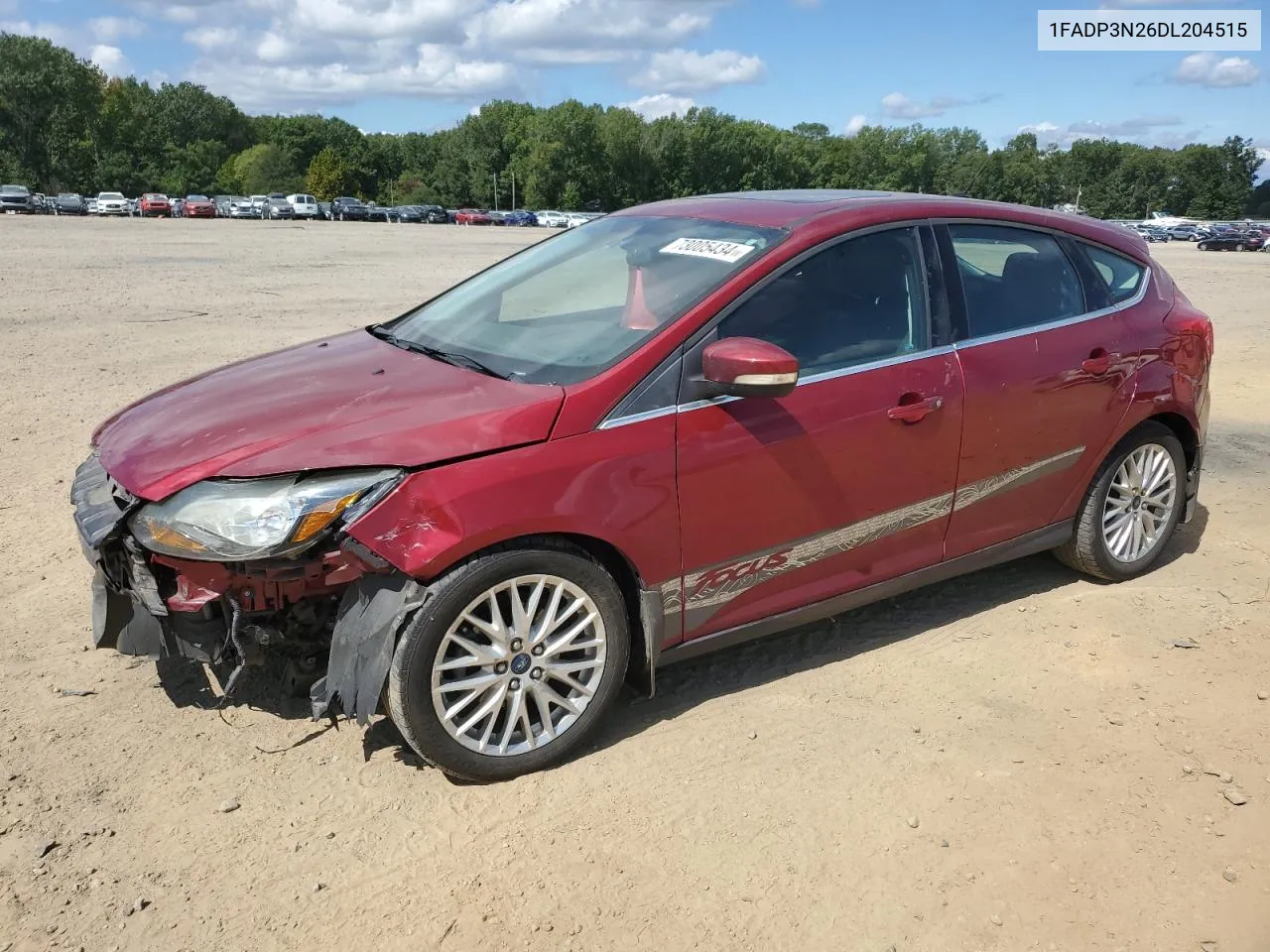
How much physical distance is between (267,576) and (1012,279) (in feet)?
10.4

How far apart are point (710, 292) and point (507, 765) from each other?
5.53 feet

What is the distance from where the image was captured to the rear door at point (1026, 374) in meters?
3.97

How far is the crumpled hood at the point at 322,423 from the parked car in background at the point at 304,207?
68.8 meters

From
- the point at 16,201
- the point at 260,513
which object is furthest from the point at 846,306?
the point at 16,201

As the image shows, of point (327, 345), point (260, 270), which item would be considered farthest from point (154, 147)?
point (327, 345)

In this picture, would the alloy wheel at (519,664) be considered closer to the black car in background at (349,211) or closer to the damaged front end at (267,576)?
the damaged front end at (267,576)

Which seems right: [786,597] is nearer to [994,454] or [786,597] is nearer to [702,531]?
[702,531]

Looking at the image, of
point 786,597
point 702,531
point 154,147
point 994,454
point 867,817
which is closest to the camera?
point 867,817

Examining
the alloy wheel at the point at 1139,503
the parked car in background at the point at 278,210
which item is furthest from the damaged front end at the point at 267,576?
the parked car in background at the point at 278,210

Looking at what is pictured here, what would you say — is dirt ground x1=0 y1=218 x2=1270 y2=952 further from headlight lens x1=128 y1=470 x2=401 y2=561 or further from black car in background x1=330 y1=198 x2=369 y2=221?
black car in background x1=330 y1=198 x2=369 y2=221

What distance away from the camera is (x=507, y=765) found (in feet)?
10.4

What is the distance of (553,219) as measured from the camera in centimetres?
7562

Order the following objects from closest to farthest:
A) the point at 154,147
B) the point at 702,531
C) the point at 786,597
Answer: the point at 702,531 < the point at 786,597 < the point at 154,147

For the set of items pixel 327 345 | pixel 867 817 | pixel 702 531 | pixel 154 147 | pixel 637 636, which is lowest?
pixel 867 817
